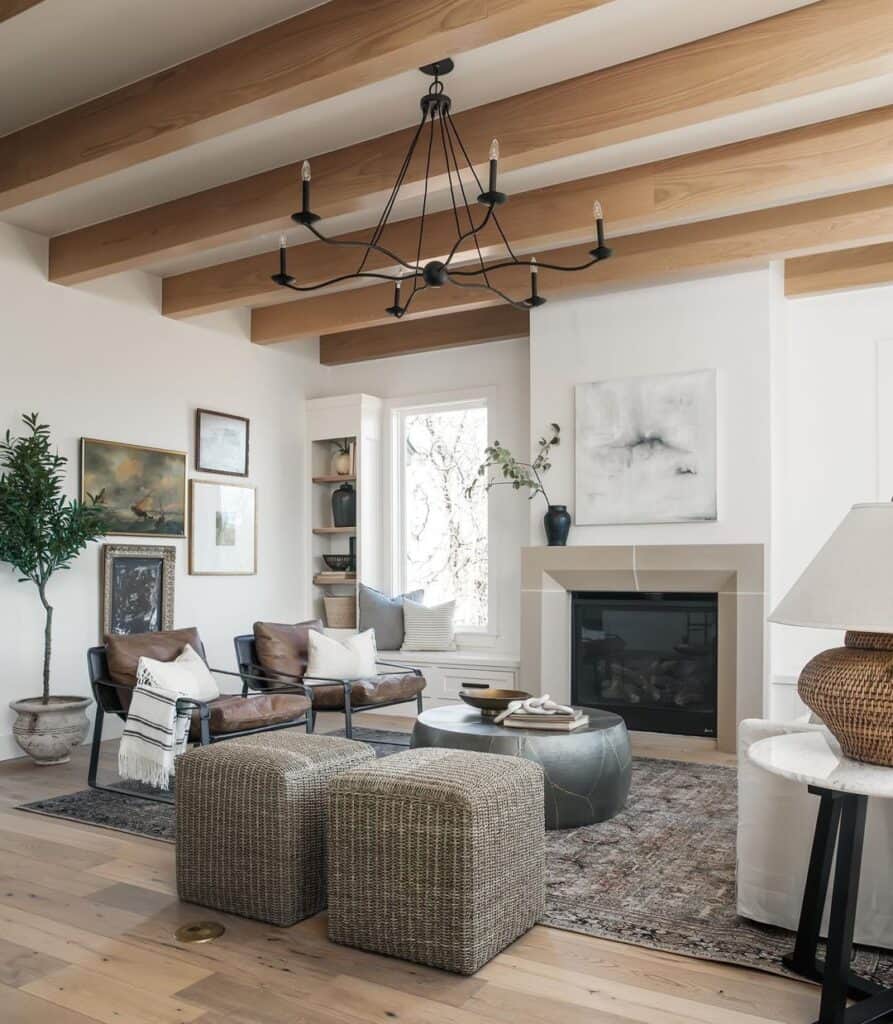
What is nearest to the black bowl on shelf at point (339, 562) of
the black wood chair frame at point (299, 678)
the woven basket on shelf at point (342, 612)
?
the woven basket on shelf at point (342, 612)

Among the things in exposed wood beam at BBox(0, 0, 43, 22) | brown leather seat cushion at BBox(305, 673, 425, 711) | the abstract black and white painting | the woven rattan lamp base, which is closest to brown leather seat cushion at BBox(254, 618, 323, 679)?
brown leather seat cushion at BBox(305, 673, 425, 711)

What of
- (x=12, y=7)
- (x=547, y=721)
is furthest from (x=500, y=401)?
(x=12, y=7)

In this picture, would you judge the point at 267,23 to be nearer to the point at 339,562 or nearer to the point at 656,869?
the point at 656,869

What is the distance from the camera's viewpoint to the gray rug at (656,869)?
8.38 ft

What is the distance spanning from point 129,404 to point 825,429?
4.40 metres

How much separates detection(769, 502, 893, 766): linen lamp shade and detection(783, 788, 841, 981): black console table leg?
0.30 metres

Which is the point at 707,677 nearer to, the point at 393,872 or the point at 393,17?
the point at 393,872

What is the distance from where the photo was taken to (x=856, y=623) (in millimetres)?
1958

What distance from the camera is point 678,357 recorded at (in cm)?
556

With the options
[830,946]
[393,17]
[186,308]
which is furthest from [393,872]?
[186,308]

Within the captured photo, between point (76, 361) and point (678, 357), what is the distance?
12.1 ft

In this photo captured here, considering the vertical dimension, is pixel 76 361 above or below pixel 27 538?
above

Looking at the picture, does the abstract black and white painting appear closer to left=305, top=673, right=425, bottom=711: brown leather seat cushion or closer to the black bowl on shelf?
left=305, top=673, right=425, bottom=711: brown leather seat cushion

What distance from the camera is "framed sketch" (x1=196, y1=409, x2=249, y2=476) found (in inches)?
248
